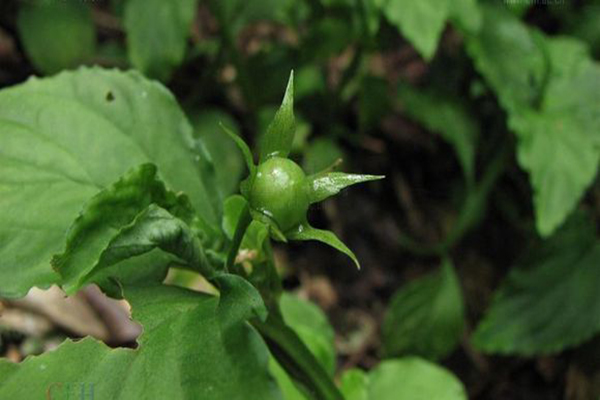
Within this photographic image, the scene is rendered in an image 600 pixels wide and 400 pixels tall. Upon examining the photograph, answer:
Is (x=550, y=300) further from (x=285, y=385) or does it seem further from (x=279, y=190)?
(x=279, y=190)

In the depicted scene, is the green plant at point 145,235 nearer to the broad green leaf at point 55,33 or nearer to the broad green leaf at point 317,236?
the broad green leaf at point 317,236

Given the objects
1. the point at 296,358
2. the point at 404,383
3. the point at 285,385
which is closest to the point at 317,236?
the point at 296,358

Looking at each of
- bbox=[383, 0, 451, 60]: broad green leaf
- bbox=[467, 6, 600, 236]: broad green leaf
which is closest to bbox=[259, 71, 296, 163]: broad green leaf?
bbox=[383, 0, 451, 60]: broad green leaf

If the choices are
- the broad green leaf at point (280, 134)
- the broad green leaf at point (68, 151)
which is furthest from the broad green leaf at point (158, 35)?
the broad green leaf at point (280, 134)

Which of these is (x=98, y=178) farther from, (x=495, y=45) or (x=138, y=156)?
(x=495, y=45)

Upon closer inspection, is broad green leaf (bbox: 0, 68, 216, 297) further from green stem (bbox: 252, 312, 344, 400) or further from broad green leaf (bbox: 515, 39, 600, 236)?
broad green leaf (bbox: 515, 39, 600, 236)

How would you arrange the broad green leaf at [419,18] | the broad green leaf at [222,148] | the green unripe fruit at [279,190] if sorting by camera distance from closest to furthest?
the green unripe fruit at [279,190] < the broad green leaf at [419,18] < the broad green leaf at [222,148]

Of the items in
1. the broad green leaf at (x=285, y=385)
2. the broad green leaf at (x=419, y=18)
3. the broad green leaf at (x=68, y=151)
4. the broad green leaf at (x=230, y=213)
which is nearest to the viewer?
the broad green leaf at (x=68, y=151)
